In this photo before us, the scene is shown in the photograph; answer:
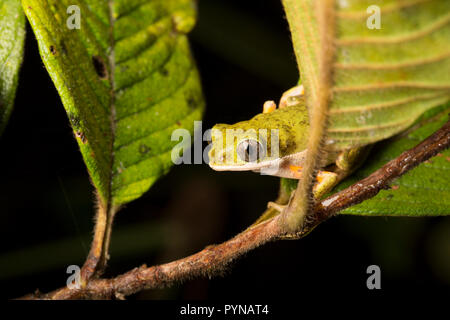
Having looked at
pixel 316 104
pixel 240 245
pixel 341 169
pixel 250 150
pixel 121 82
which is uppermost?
pixel 121 82

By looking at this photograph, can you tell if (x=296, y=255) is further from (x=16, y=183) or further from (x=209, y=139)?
(x=16, y=183)

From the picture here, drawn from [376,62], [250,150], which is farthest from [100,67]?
[376,62]

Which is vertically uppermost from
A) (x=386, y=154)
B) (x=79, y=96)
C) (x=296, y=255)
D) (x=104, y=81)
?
(x=104, y=81)

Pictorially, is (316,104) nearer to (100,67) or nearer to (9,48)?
(100,67)

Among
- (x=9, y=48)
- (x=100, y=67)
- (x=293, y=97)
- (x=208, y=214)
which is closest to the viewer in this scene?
(x=9, y=48)

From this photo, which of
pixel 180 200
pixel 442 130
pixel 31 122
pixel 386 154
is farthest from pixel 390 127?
pixel 180 200

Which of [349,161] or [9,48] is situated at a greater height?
[9,48]

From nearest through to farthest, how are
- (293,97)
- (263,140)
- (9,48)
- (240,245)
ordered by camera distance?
(240,245) → (9,48) → (263,140) → (293,97)
